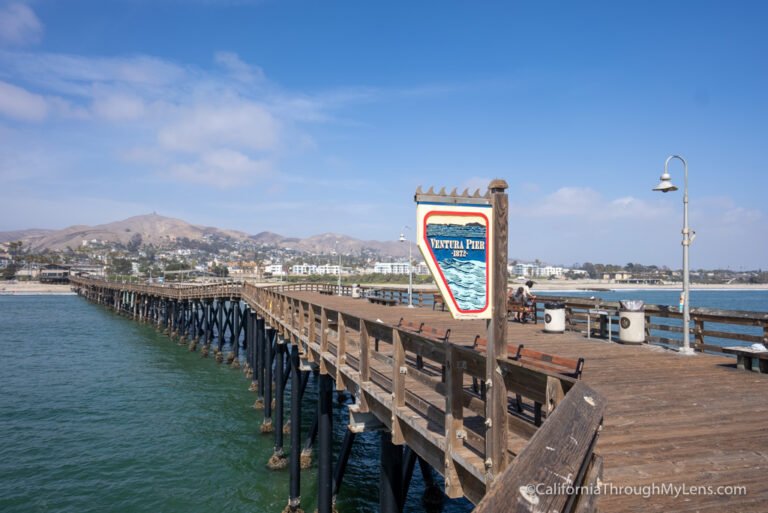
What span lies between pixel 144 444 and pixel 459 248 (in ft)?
53.4

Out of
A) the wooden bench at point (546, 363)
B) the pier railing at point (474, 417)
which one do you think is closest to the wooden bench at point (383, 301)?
the pier railing at point (474, 417)

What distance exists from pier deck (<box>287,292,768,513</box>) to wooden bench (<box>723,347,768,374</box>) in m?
0.16

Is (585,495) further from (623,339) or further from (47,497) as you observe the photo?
(47,497)

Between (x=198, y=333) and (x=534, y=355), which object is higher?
(x=534, y=355)

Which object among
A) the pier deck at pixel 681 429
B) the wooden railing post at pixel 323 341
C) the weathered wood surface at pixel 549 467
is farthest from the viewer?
the wooden railing post at pixel 323 341

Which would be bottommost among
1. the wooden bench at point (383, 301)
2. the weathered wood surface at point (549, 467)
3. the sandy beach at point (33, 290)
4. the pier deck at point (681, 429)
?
the sandy beach at point (33, 290)

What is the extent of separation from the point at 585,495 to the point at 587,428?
0.26 m

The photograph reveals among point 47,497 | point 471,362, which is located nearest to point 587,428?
point 471,362

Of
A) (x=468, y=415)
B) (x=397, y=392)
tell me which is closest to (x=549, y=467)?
(x=468, y=415)

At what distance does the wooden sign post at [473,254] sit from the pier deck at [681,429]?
1167mm

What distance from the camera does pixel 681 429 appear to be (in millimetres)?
4887

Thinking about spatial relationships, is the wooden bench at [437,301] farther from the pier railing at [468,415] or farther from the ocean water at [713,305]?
the pier railing at [468,415]

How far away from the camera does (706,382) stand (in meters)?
7.09

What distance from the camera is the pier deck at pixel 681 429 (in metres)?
3.45
